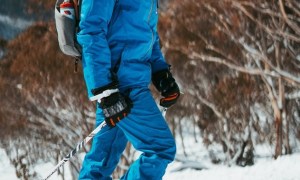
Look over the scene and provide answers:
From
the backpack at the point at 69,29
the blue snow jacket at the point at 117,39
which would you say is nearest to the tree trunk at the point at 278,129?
the blue snow jacket at the point at 117,39

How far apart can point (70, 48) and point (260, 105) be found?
16.5 meters

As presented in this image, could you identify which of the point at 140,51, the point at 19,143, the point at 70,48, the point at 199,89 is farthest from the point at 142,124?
the point at 19,143

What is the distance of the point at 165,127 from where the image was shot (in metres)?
2.85

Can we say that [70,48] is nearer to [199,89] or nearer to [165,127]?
[165,127]

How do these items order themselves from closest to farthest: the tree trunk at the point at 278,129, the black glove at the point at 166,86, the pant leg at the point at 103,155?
the pant leg at the point at 103,155, the black glove at the point at 166,86, the tree trunk at the point at 278,129

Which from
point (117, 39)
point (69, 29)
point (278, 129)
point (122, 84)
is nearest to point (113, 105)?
point (122, 84)

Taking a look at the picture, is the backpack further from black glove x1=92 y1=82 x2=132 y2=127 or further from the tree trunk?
the tree trunk

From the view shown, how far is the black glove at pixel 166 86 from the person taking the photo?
327 cm

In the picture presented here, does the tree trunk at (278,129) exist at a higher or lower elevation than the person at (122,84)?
lower

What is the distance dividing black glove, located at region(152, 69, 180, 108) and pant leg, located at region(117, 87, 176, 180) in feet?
1.31

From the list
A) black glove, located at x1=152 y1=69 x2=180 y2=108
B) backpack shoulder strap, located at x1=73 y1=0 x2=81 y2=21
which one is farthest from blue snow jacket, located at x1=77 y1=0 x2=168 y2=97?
black glove, located at x1=152 y1=69 x2=180 y2=108

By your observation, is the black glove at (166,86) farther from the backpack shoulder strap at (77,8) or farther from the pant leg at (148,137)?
the backpack shoulder strap at (77,8)

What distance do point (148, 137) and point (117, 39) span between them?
22.9 inches

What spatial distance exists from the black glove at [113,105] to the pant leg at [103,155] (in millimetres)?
343
